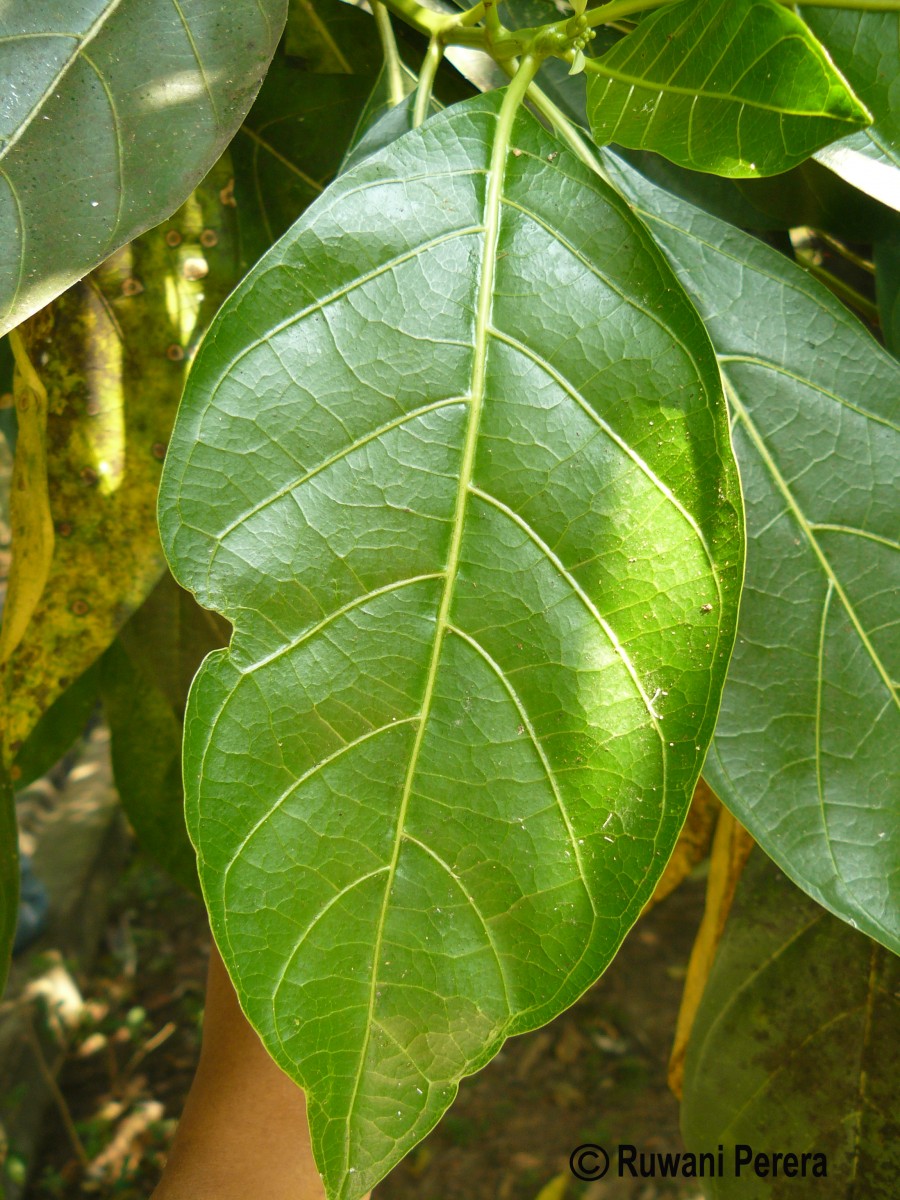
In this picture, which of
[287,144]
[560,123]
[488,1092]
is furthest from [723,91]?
[488,1092]

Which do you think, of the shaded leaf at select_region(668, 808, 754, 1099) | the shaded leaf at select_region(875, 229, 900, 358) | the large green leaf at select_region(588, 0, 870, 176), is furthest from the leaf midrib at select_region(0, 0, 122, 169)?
the shaded leaf at select_region(668, 808, 754, 1099)

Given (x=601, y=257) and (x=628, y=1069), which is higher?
(x=601, y=257)

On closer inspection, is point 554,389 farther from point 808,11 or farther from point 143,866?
point 143,866

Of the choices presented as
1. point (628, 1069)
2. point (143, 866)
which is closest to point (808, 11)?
point (628, 1069)

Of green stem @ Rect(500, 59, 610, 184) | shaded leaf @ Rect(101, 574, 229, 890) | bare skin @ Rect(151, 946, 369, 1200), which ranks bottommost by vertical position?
bare skin @ Rect(151, 946, 369, 1200)

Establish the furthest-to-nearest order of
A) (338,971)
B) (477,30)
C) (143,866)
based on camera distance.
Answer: (143,866)
(477,30)
(338,971)

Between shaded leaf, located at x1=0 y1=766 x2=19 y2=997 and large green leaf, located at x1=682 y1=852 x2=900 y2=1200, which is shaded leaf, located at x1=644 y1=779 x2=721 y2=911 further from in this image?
shaded leaf, located at x1=0 y1=766 x2=19 y2=997

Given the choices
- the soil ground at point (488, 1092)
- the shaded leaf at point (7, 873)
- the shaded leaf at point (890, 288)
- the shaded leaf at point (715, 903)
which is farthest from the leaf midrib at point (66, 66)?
the soil ground at point (488, 1092)

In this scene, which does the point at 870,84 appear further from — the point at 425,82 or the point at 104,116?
the point at 104,116
